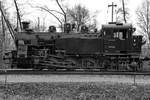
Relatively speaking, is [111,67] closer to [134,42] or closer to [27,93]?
[134,42]

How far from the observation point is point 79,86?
462 inches

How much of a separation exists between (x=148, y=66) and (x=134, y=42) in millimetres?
2211

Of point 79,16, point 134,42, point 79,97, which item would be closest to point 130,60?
point 134,42

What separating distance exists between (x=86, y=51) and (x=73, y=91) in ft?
26.1

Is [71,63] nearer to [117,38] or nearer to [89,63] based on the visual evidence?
[89,63]

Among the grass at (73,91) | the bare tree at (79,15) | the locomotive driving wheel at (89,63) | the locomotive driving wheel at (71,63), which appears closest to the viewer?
the grass at (73,91)

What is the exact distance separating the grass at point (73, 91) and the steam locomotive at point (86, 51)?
6.51m

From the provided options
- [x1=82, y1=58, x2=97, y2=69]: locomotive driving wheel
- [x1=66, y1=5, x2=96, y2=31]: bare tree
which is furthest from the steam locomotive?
[x1=66, y1=5, x2=96, y2=31]: bare tree

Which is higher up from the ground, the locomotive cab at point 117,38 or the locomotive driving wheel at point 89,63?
the locomotive cab at point 117,38

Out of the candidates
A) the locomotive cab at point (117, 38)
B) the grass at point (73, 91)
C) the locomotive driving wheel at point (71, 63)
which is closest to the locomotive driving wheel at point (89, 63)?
the locomotive driving wheel at point (71, 63)

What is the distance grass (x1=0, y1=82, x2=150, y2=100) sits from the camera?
33.7 ft

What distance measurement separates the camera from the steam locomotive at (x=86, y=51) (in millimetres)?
18562

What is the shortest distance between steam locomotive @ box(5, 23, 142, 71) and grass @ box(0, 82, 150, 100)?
6505 mm

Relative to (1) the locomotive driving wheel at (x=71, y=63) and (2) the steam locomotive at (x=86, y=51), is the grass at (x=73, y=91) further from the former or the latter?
(2) the steam locomotive at (x=86, y=51)
